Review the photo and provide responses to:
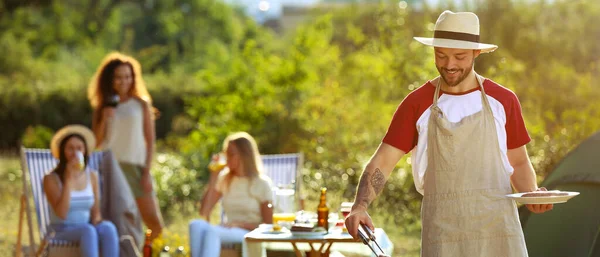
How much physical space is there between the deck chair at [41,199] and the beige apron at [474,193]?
128 inches

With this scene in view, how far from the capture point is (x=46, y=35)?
25.8m

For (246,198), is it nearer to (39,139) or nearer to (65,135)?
(65,135)

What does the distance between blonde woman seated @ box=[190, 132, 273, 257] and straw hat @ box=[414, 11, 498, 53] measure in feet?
8.83

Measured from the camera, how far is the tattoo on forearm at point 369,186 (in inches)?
131

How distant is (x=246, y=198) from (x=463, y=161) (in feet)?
9.42

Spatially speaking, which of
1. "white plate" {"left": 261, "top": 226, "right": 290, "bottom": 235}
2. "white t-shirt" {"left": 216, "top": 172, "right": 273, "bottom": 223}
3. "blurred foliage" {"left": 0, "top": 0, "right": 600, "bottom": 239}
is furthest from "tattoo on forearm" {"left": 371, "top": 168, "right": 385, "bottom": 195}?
"blurred foliage" {"left": 0, "top": 0, "right": 600, "bottom": 239}

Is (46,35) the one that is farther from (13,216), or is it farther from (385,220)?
(385,220)

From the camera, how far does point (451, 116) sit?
3320 millimetres

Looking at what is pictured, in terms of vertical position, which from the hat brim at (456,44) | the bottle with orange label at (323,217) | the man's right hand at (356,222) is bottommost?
the bottle with orange label at (323,217)

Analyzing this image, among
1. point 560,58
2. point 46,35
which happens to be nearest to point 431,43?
point 560,58

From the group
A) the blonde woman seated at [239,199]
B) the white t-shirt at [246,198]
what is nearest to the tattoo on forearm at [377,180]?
the blonde woman seated at [239,199]

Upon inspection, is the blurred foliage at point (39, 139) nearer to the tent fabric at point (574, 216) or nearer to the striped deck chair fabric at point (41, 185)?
the striped deck chair fabric at point (41, 185)

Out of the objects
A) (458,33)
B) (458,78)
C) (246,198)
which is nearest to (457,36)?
(458,33)

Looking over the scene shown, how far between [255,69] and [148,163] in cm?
511
